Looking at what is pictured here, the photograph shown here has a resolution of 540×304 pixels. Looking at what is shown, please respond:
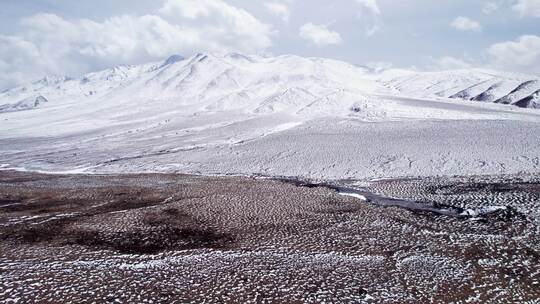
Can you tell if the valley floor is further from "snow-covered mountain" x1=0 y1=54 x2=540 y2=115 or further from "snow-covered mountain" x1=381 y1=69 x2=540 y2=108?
"snow-covered mountain" x1=381 y1=69 x2=540 y2=108

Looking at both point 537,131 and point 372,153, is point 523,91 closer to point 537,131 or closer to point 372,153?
point 537,131

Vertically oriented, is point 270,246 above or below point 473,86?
below

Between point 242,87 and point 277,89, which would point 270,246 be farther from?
point 242,87

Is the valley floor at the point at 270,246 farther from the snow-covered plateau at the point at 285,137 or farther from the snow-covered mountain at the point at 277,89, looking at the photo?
the snow-covered mountain at the point at 277,89

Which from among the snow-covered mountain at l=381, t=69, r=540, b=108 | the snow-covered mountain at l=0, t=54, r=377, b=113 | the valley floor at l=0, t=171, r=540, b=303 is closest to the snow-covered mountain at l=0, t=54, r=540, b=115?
the snow-covered mountain at l=0, t=54, r=377, b=113

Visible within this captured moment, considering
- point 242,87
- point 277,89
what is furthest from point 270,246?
point 242,87

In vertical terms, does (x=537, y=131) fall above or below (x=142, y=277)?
above

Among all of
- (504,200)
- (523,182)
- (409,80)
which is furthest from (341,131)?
(409,80)

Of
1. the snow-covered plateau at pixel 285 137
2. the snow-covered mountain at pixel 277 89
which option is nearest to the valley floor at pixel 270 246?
the snow-covered plateau at pixel 285 137
